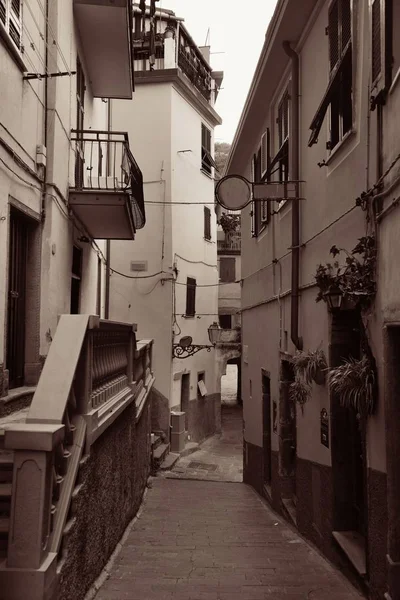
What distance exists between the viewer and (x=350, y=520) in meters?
6.50

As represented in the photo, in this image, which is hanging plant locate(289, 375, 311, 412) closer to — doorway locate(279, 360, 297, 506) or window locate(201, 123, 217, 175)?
doorway locate(279, 360, 297, 506)

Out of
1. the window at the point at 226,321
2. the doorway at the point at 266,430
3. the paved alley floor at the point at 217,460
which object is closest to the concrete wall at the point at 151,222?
the paved alley floor at the point at 217,460

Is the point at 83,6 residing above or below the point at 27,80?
above

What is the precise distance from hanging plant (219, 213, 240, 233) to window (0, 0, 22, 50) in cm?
2215

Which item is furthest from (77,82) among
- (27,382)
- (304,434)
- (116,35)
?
(304,434)

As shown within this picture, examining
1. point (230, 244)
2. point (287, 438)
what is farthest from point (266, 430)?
point (230, 244)

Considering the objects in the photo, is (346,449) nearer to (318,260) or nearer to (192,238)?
(318,260)

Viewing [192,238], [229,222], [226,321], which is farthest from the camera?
[229,222]

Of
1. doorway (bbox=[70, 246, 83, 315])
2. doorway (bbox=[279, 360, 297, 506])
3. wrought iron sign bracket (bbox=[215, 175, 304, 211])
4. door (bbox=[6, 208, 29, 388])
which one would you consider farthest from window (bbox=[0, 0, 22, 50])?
doorway (bbox=[279, 360, 297, 506])

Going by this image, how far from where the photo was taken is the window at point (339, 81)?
20.6 ft

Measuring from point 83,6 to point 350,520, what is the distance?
8969mm

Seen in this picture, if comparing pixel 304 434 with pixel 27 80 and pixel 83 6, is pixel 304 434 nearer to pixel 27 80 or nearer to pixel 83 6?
pixel 27 80

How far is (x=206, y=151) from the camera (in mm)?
23000

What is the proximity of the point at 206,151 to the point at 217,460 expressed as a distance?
39.0 feet
